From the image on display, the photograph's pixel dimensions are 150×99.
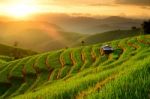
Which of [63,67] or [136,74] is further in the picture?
[63,67]

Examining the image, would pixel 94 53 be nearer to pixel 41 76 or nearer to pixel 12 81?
pixel 41 76

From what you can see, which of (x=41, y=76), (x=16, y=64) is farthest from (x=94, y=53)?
A: (x=16, y=64)

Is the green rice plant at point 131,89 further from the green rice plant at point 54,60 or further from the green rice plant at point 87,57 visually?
the green rice plant at point 54,60

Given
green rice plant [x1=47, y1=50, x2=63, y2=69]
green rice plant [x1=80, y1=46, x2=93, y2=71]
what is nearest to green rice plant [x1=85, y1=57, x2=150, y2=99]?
green rice plant [x1=80, y1=46, x2=93, y2=71]

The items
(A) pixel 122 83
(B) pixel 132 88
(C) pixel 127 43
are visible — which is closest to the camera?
(B) pixel 132 88

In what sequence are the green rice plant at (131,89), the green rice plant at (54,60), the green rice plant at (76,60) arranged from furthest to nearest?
the green rice plant at (54,60), the green rice plant at (76,60), the green rice plant at (131,89)

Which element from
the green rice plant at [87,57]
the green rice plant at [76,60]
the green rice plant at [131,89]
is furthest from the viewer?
the green rice plant at [87,57]

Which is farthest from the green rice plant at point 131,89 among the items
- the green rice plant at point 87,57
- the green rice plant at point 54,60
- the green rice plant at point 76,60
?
the green rice plant at point 54,60

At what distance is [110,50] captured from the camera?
65.6 m

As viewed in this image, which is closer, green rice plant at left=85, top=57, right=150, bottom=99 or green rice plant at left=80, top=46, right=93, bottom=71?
green rice plant at left=85, top=57, right=150, bottom=99

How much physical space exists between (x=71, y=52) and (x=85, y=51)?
13.9 feet

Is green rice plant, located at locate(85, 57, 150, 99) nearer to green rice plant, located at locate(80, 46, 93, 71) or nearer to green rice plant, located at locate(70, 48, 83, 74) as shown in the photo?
green rice plant, located at locate(80, 46, 93, 71)

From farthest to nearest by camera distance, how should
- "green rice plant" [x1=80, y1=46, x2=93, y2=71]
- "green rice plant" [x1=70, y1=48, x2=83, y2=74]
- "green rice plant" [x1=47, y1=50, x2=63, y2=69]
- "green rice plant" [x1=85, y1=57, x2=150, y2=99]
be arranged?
"green rice plant" [x1=47, y1=50, x2=63, y2=69]
"green rice plant" [x1=80, y1=46, x2=93, y2=71]
"green rice plant" [x1=70, y1=48, x2=83, y2=74]
"green rice plant" [x1=85, y1=57, x2=150, y2=99]

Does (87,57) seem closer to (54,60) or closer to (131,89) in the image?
(54,60)
